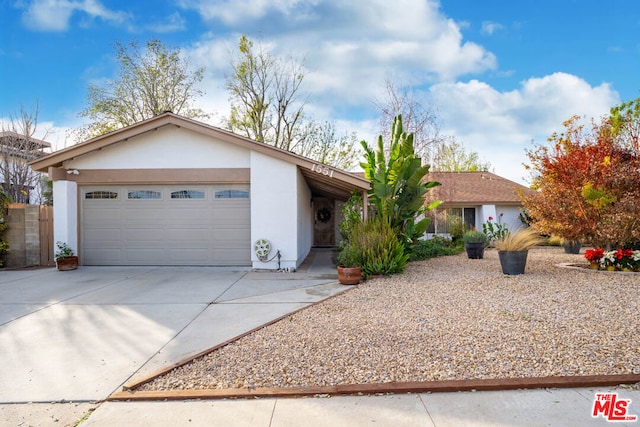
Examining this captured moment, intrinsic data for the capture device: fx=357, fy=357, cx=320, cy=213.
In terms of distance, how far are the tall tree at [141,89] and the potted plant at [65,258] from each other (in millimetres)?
12416

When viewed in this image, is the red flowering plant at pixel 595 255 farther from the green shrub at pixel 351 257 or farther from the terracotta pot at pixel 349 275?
the terracotta pot at pixel 349 275

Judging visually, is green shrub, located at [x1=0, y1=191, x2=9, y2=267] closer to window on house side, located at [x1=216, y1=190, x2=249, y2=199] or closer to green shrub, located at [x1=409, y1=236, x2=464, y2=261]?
window on house side, located at [x1=216, y1=190, x2=249, y2=199]

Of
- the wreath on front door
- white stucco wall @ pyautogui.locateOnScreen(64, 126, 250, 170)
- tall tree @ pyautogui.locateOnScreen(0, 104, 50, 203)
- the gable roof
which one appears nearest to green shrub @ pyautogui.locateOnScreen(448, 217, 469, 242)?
the wreath on front door

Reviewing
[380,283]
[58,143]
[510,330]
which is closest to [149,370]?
[510,330]

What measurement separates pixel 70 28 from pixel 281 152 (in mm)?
9676

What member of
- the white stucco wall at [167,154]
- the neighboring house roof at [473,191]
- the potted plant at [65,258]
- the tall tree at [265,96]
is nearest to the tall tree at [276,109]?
the tall tree at [265,96]

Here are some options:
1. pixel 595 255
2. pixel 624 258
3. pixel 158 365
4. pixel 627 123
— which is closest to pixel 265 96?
pixel 627 123

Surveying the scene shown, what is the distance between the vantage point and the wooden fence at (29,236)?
1050 cm

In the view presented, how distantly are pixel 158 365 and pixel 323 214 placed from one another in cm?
1561

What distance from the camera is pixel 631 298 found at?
5.97 m

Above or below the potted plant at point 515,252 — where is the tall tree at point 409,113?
above

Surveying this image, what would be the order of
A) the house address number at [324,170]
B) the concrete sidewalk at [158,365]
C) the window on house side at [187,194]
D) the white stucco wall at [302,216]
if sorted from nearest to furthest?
the concrete sidewalk at [158,365]
the house address number at [324,170]
the window on house side at [187,194]
the white stucco wall at [302,216]

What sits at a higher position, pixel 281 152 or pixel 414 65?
pixel 414 65

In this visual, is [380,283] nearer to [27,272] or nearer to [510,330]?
[510,330]
